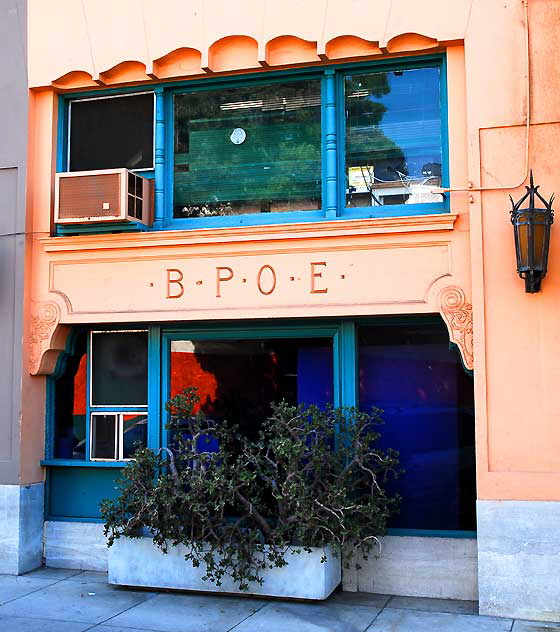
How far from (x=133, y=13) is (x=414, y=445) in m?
5.32

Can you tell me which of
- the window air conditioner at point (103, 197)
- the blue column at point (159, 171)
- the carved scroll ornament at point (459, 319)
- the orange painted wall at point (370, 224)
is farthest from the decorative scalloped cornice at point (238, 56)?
the carved scroll ornament at point (459, 319)

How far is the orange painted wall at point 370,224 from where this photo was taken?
7281 millimetres

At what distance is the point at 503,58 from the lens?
7.59 meters

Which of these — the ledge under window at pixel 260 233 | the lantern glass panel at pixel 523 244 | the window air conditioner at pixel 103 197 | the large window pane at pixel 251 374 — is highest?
the window air conditioner at pixel 103 197

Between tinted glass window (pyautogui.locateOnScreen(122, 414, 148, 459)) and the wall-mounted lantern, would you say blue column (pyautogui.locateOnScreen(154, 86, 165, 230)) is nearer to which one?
tinted glass window (pyautogui.locateOnScreen(122, 414, 148, 459))

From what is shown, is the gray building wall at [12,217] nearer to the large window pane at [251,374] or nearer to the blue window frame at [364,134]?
the blue window frame at [364,134]

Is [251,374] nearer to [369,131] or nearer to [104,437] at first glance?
[104,437]

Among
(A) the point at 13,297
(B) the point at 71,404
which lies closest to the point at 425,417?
(B) the point at 71,404

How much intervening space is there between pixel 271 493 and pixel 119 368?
2.24 meters

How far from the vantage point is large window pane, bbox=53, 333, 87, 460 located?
9148mm

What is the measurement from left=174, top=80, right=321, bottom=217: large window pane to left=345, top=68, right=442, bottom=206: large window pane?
384mm

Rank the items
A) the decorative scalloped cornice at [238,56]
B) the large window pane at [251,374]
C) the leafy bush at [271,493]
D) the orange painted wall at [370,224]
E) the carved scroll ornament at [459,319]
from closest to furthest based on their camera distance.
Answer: the orange painted wall at [370,224] < the leafy bush at [271,493] < the carved scroll ornament at [459,319] < the decorative scalloped cornice at [238,56] < the large window pane at [251,374]

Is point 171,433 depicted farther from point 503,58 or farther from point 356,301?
point 503,58

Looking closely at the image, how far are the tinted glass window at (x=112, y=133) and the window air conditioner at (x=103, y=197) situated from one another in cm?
43
